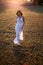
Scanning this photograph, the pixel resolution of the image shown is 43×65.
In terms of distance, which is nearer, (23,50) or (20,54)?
(20,54)

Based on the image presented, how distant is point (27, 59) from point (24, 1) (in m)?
27.2

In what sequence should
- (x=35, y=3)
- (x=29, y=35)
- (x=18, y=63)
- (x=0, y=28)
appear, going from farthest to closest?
(x=35, y=3), (x=0, y=28), (x=29, y=35), (x=18, y=63)

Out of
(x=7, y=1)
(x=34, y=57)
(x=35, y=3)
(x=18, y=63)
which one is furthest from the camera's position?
(x=7, y=1)

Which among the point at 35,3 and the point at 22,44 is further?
the point at 35,3

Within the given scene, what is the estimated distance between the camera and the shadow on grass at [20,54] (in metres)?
8.20

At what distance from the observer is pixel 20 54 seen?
351 inches

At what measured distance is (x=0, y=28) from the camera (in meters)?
14.1

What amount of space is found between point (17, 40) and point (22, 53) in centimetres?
110

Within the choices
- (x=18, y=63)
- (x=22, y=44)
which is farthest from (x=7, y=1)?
(x=18, y=63)

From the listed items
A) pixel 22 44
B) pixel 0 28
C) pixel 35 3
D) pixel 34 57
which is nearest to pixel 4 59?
pixel 34 57

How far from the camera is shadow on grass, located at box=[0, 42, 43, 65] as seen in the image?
8.20 m

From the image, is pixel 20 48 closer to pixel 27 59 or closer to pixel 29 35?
pixel 27 59

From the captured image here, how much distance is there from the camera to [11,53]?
29.7ft

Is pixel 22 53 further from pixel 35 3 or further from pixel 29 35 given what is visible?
pixel 35 3
